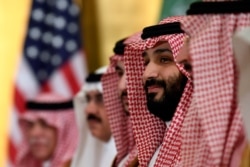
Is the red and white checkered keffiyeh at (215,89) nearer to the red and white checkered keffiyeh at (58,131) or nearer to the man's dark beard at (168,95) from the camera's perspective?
the man's dark beard at (168,95)

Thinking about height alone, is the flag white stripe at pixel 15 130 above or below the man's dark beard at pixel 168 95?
below

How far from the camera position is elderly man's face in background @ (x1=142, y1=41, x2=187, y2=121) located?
2629 mm

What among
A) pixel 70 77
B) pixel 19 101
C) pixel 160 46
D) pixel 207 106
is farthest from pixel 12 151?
pixel 207 106

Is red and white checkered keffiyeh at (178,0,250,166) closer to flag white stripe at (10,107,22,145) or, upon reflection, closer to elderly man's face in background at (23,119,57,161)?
elderly man's face in background at (23,119,57,161)

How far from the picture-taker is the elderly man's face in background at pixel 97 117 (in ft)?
12.4

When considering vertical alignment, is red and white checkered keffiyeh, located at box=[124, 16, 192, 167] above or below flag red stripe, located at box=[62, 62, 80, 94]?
above

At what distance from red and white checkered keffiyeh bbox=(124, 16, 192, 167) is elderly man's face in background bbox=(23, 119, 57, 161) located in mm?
1603

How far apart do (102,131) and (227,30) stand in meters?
1.74

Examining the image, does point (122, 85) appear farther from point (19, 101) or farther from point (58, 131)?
point (19, 101)

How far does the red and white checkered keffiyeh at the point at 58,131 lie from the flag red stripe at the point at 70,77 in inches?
18.4

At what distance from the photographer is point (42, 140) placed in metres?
4.47

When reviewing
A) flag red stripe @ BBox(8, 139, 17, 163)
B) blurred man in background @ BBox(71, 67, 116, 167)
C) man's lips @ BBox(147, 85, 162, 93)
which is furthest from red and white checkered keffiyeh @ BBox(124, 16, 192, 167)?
flag red stripe @ BBox(8, 139, 17, 163)

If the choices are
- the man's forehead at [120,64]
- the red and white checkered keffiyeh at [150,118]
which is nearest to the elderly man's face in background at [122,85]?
the man's forehead at [120,64]

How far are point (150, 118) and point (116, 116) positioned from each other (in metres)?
0.64
